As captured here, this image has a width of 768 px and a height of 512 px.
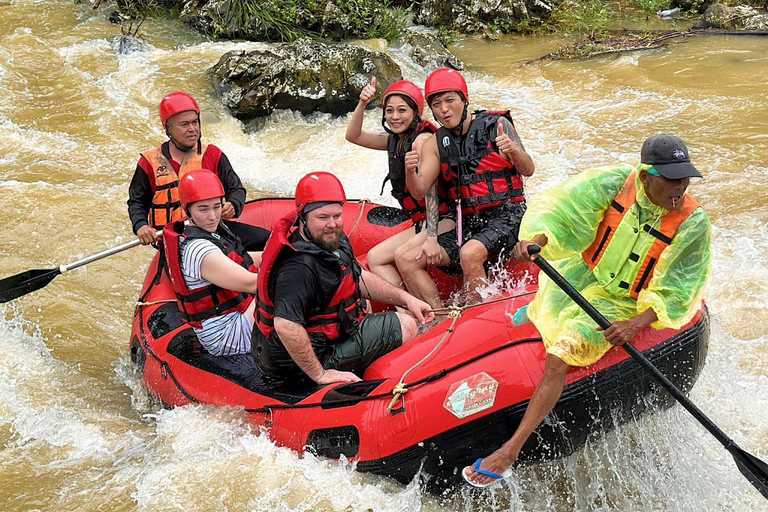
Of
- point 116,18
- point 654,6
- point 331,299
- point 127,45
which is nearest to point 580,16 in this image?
point 654,6

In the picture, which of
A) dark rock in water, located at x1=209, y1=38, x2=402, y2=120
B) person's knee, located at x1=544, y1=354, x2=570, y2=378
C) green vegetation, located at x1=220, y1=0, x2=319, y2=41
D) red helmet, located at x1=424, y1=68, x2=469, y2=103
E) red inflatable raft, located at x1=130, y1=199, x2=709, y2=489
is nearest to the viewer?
person's knee, located at x1=544, y1=354, x2=570, y2=378

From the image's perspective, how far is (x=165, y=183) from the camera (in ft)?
15.3

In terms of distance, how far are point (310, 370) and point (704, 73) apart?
6765 millimetres

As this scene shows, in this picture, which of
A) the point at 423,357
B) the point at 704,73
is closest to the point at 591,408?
the point at 423,357

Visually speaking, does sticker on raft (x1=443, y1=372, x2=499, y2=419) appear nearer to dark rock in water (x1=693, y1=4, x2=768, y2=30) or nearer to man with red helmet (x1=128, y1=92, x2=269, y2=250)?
man with red helmet (x1=128, y1=92, x2=269, y2=250)

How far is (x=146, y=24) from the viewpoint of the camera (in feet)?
34.6

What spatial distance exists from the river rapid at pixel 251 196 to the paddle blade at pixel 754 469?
0.49 metres

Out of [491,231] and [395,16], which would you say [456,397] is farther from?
[395,16]

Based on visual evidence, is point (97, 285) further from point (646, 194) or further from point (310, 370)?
point (646, 194)

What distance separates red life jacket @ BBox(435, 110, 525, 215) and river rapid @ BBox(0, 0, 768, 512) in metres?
1.36

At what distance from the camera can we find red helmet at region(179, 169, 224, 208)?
383 cm

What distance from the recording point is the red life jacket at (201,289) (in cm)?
387

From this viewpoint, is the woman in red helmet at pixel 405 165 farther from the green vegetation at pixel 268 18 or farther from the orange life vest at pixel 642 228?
the green vegetation at pixel 268 18

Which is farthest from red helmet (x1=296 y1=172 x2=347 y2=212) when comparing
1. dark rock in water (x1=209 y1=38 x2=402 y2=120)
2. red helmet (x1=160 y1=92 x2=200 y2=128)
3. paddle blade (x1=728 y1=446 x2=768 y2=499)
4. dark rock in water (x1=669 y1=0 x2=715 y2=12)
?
dark rock in water (x1=669 y1=0 x2=715 y2=12)
